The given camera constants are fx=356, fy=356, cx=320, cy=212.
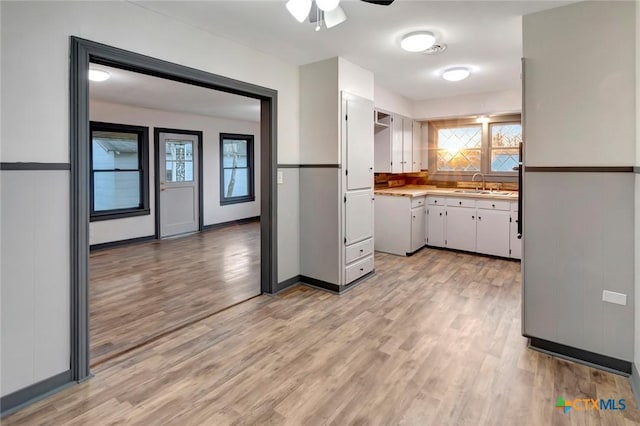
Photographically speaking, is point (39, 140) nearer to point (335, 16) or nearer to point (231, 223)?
point (335, 16)

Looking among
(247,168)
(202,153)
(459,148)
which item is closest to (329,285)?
(459,148)

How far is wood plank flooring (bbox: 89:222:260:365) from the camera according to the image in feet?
9.49

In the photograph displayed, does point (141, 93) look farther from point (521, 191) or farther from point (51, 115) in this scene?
point (521, 191)

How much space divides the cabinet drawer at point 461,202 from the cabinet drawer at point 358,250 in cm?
180

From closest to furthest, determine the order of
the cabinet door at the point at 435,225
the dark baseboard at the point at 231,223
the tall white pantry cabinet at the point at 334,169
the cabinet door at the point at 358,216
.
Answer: the tall white pantry cabinet at the point at 334,169, the cabinet door at the point at 358,216, the cabinet door at the point at 435,225, the dark baseboard at the point at 231,223

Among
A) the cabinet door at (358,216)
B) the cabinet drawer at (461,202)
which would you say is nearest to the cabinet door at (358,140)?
the cabinet door at (358,216)

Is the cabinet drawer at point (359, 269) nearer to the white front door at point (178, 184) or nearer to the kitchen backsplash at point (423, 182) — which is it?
the kitchen backsplash at point (423, 182)

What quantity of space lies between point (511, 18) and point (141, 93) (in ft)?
15.2

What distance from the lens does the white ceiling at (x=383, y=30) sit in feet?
8.23

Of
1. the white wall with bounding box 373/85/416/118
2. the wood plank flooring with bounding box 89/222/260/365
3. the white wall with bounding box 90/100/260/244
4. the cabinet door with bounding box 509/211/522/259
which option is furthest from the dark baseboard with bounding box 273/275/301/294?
the white wall with bounding box 90/100/260/244

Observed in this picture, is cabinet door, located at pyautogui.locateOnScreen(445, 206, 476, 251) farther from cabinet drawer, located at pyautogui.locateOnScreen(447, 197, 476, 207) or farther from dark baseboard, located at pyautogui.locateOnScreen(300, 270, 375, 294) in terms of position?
dark baseboard, located at pyautogui.locateOnScreen(300, 270, 375, 294)

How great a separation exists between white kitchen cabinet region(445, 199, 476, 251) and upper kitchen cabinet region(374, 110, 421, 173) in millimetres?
975

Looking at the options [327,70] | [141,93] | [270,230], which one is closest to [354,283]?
[270,230]

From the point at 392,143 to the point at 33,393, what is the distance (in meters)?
4.85
